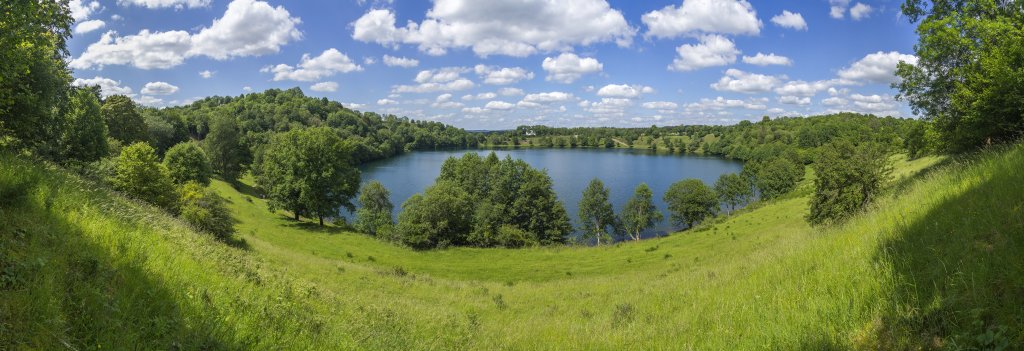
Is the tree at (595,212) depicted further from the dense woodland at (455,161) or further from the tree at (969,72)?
the tree at (969,72)

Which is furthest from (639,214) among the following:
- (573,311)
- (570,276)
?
(573,311)

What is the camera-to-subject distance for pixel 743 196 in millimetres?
88375

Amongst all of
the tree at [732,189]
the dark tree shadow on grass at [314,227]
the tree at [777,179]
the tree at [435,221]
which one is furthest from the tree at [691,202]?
the dark tree shadow on grass at [314,227]

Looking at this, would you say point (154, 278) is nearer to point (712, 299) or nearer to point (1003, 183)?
point (712, 299)

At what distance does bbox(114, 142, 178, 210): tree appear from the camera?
24.5m

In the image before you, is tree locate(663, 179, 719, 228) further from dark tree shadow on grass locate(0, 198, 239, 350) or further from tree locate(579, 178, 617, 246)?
dark tree shadow on grass locate(0, 198, 239, 350)

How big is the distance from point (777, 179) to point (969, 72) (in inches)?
2903

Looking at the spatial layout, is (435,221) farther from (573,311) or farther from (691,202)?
(691,202)

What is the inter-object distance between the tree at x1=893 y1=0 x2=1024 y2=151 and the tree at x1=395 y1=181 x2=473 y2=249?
117 ft

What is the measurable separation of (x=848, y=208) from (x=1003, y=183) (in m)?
19.4

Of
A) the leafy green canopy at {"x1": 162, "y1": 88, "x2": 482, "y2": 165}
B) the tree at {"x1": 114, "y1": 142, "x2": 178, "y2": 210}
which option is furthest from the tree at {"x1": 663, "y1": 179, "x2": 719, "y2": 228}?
the leafy green canopy at {"x1": 162, "y1": 88, "x2": 482, "y2": 165}

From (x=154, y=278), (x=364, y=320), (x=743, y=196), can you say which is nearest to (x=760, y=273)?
(x=364, y=320)

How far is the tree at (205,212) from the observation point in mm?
22984

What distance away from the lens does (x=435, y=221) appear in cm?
4403
